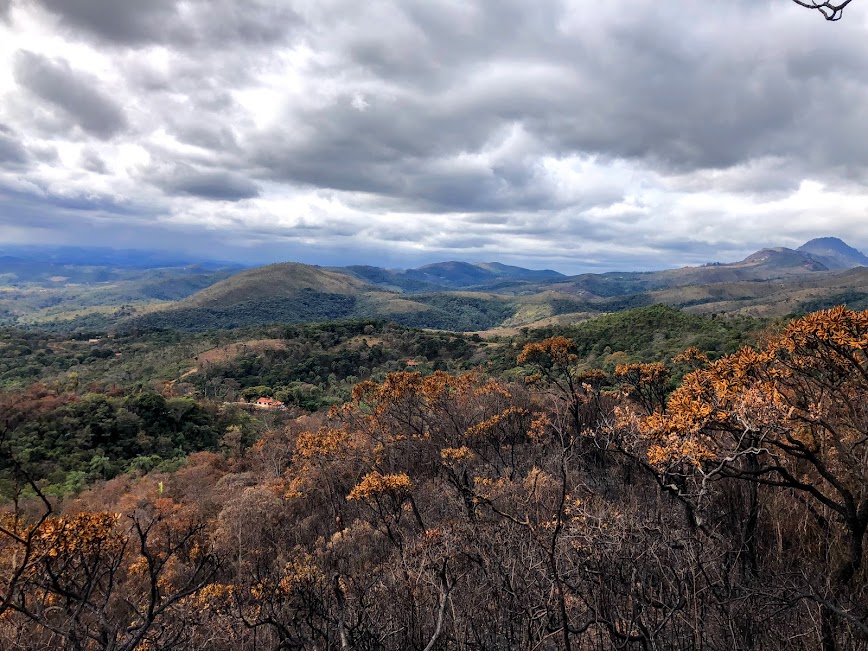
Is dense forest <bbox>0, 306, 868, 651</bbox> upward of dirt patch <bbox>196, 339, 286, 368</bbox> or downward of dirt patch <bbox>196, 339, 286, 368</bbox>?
upward

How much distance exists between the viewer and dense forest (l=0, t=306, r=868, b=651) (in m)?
7.17

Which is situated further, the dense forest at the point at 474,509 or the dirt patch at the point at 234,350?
the dirt patch at the point at 234,350

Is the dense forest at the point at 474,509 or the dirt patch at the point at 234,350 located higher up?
the dense forest at the point at 474,509

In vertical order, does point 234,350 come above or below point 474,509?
below

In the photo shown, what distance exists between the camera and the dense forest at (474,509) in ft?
23.5

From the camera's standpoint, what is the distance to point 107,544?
11.4 meters

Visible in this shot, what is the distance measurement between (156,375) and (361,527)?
3789 inches

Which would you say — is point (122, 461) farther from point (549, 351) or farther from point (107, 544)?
point (549, 351)

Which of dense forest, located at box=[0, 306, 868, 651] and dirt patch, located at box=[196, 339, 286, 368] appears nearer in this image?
dense forest, located at box=[0, 306, 868, 651]

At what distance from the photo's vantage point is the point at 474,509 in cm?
1470

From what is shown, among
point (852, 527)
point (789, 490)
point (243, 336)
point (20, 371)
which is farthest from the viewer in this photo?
point (243, 336)

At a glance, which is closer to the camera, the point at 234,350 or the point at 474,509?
the point at 474,509

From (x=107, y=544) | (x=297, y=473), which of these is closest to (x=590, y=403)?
(x=297, y=473)

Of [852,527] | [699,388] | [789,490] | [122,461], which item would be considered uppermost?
[699,388]
